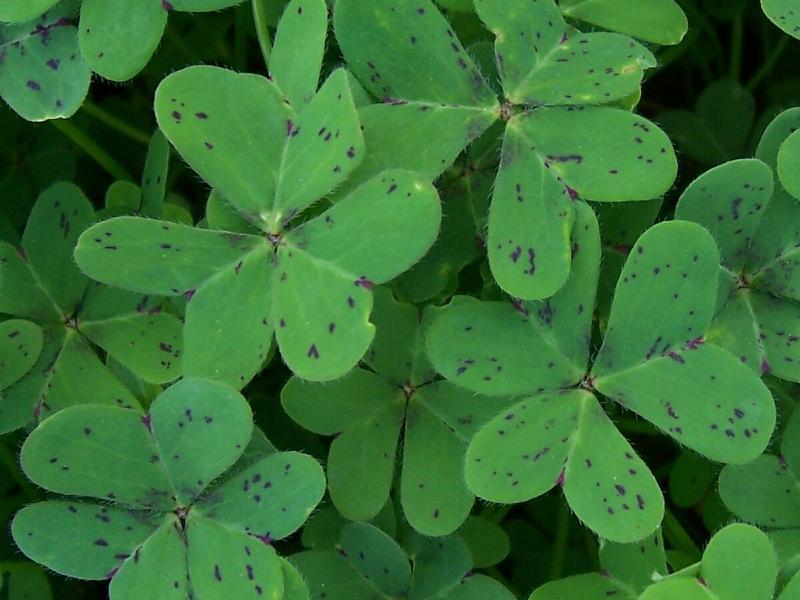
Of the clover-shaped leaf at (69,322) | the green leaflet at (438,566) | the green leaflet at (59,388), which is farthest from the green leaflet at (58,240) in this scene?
the green leaflet at (438,566)

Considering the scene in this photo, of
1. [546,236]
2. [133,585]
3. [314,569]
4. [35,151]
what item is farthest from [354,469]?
[35,151]

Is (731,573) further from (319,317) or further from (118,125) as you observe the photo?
(118,125)

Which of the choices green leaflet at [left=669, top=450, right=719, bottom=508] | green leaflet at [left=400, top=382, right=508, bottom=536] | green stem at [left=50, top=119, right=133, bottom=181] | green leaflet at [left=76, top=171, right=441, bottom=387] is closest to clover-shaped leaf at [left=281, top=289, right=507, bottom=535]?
green leaflet at [left=400, top=382, right=508, bottom=536]

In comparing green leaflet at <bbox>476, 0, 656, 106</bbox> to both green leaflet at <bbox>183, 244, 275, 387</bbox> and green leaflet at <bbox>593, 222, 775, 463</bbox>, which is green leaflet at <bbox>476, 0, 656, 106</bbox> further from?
green leaflet at <bbox>183, 244, 275, 387</bbox>

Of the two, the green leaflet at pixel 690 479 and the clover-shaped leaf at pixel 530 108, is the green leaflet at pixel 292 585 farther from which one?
the green leaflet at pixel 690 479

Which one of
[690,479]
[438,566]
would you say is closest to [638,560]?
[438,566]

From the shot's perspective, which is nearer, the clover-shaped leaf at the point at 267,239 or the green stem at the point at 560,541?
the clover-shaped leaf at the point at 267,239

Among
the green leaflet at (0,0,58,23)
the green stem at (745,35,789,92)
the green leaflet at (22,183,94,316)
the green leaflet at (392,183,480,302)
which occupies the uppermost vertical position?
the green leaflet at (0,0,58,23)
